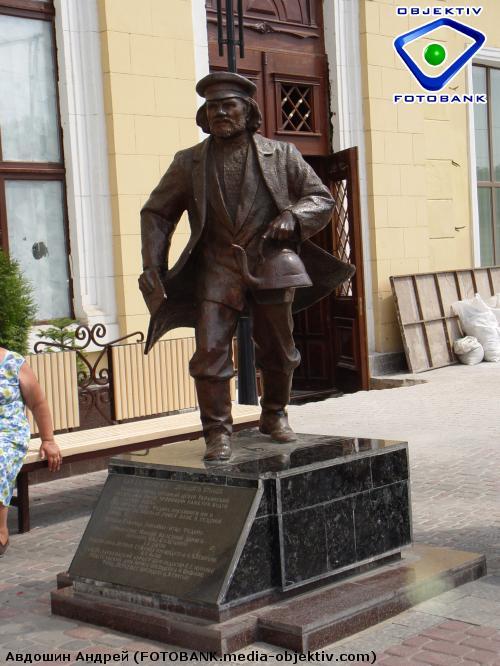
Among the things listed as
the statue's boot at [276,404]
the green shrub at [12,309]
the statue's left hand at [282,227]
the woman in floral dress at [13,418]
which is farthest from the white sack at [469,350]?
the statue's left hand at [282,227]

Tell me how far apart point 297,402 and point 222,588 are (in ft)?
26.7

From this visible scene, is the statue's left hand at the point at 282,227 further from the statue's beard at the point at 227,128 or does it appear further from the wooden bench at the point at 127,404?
the wooden bench at the point at 127,404

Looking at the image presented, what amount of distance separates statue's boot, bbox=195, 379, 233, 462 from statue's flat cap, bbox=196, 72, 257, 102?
1343 millimetres

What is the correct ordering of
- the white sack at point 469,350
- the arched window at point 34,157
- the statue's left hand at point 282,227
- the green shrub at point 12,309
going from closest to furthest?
the statue's left hand at point 282,227
the green shrub at point 12,309
the arched window at point 34,157
the white sack at point 469,350

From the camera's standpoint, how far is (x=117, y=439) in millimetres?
7012

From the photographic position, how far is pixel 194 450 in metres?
5.22

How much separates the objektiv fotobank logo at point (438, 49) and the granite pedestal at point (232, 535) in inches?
366

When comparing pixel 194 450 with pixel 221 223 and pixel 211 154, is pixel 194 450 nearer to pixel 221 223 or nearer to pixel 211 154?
pixel 221 223

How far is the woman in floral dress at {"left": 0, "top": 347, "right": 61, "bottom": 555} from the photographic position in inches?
233

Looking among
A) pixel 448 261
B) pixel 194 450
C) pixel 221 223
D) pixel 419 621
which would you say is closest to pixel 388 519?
pixel 419 621

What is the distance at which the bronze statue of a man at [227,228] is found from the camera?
5004 mm

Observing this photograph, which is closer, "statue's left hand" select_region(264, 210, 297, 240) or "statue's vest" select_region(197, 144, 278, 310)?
"statue's left hand" select_region(264, 210, 297, 240)

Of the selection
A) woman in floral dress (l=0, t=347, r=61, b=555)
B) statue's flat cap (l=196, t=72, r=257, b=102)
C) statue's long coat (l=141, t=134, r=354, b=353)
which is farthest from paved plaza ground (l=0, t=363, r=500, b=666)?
statue's flat cap (l=196, t=72, r=257, b=102)

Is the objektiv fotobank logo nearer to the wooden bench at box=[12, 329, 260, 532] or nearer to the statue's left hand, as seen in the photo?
the wooden bench at box=[12, 329, 260, 532]
